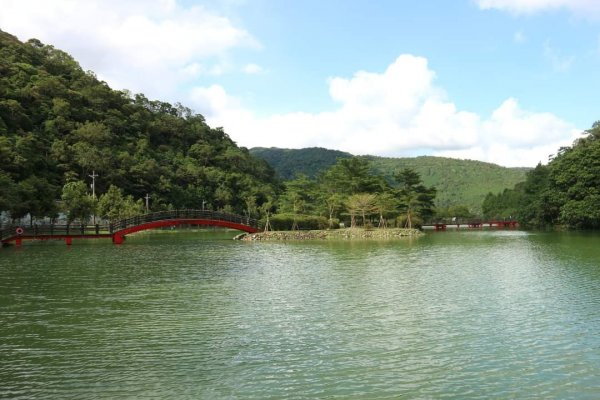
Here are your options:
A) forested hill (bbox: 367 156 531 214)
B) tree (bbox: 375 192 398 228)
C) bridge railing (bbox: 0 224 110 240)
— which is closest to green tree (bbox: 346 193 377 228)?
tree (bbox: 375 192 398 228)

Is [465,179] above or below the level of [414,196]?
above

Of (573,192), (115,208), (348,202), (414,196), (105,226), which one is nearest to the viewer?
(105,226)

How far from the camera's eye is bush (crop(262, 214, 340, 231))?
191 ft

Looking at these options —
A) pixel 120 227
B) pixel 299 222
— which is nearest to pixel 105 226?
pixel 120 227

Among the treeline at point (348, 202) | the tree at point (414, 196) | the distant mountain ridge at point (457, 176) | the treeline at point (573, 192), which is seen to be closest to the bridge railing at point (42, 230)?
the treeline at point (348, 202)

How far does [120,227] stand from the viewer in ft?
152

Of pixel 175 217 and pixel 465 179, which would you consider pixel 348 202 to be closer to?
pixel 175 217

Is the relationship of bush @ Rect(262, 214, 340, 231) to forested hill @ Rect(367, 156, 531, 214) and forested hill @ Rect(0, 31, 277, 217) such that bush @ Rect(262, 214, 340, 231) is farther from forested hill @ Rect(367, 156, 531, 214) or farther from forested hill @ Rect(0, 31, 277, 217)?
forested hill @ Rect(367, 156, 531, 214)

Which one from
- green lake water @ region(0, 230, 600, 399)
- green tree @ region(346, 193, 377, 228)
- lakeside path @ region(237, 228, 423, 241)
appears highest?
green tree @ region(346, 193, 377, 228)

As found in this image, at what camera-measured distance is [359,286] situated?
1844 centimetres

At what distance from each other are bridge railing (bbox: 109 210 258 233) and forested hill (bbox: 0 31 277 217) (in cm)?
1435

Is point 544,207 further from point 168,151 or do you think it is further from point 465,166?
point 465,166

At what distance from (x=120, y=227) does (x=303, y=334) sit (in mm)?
38145

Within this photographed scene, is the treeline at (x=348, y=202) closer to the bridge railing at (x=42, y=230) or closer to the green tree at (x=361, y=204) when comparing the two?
the green tree at (x=361, y=204)
